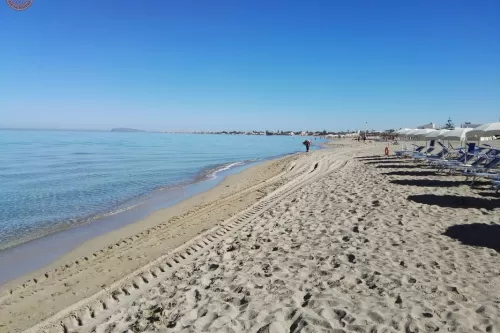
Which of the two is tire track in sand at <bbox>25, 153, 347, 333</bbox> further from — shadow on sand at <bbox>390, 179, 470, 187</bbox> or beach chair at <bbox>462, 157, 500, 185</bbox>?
beach chair at <bbox>462, 157, 500, 185</bbox>

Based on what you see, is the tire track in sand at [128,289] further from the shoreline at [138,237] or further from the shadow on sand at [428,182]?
the shadow on sand at [428,182]

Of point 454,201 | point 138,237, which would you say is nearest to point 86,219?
point 138,237

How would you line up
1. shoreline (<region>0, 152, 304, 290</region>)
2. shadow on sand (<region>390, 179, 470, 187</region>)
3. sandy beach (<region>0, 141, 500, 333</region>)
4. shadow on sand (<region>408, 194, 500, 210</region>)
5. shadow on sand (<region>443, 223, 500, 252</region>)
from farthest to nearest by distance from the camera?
shadow on sand (<region>390, 179, 470, 187</region>), shadow on sand (<region>408, 194, 500, 210</region>), shoreline (<region>0, 152, 304, 290</region>), shadow on sand (<region>443, 223, 500, 252</region>), sandy beach (<region>0, 141, 500, 333</region>)

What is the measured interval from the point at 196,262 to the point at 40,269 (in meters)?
3.22

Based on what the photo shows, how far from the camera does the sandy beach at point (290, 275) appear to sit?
10.9 feet

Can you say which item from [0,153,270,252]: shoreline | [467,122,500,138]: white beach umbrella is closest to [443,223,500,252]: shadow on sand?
[467,122,500,138]: white beach umbrella

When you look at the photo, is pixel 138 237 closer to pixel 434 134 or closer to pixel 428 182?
pixel 428 182

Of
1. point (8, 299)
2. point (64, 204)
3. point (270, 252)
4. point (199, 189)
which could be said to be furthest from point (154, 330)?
point (199, 189)

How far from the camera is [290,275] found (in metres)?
4.30

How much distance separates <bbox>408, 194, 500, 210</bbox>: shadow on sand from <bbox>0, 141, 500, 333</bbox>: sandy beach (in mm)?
38

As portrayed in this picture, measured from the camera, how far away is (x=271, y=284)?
409 centimetres

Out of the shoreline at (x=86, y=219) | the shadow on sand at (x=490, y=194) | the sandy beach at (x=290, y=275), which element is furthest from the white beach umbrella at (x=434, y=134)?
the shoreline at (x=86, y=219)

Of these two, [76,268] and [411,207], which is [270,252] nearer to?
[76,268]

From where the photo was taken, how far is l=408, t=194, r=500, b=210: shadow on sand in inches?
294
